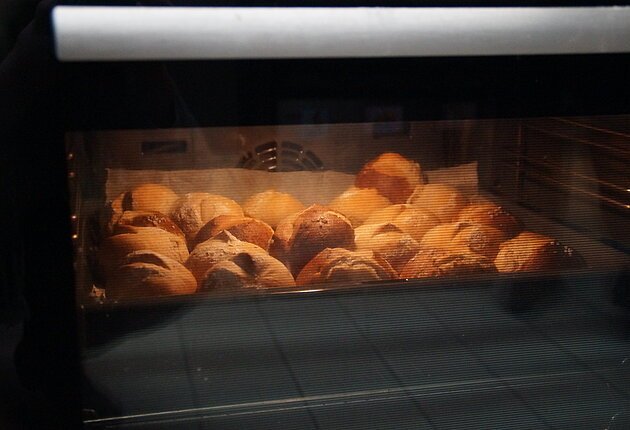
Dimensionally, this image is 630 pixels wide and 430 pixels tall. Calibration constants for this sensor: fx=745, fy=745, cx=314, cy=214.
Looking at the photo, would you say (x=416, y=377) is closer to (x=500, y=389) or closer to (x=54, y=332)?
(x=500, y=389)

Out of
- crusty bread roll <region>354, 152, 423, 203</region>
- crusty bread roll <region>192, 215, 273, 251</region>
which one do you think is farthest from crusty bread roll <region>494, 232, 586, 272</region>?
crusty bread roll <region>192, 215, 273, 251</region>

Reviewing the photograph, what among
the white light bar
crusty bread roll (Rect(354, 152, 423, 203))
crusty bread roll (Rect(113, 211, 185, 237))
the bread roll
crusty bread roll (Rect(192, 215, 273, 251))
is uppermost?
the white light bar

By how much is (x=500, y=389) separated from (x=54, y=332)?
0.42 metres

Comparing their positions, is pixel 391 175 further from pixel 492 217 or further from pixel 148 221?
pixel 148 221

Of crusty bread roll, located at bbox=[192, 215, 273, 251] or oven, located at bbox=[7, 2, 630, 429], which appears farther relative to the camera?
crusty bread roll, located at bbox=[192, 215, 273, 251]

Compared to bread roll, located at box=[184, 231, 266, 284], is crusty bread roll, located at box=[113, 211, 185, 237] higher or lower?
higher

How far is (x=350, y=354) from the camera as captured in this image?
689mm

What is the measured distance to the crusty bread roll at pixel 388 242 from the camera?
27.5 inches

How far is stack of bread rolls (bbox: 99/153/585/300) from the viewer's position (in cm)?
67

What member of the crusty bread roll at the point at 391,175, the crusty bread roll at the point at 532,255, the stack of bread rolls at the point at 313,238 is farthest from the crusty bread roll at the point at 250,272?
the crusty bread roll at the point at 532,255

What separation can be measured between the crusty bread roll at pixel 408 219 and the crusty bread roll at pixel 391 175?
2 centimetres

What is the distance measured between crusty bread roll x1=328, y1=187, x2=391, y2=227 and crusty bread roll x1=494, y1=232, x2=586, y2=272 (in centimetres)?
13

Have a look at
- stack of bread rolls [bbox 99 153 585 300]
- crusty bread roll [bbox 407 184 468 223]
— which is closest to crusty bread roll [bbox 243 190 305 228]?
stack of bread rolls [bbox 99 153 585 300]

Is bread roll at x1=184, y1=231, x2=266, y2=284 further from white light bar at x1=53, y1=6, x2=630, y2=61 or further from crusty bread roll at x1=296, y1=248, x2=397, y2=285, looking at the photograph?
white light bar at x1=53, y1=6, x2=630, y2=61
